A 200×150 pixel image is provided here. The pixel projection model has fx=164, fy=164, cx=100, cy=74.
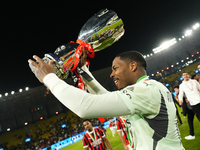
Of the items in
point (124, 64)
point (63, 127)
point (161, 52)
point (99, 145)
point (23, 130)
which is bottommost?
point (99, 145)

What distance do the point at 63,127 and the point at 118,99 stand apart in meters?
32.2

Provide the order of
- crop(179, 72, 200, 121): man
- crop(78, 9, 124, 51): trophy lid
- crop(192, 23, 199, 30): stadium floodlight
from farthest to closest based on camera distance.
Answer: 1. crop(192, 23, 199, 30): stadium floodlight
2. crop(179, 72, 200, 121): man
3. crop(78, 9, 124, 51): trophy lid

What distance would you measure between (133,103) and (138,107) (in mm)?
53

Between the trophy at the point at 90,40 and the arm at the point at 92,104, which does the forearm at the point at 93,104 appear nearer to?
the arm at the point at 92,104

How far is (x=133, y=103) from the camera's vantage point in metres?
1.07

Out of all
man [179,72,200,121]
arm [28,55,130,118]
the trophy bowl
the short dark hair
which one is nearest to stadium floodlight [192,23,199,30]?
man [179,72,200,121]

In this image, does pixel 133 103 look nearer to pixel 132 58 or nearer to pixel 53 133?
pixel 132 58

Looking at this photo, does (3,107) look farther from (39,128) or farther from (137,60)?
(137,60)

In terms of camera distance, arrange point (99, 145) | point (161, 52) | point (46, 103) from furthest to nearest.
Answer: point (161, 52), point (46, 103), point (99, 145)

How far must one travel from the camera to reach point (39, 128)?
31422mm

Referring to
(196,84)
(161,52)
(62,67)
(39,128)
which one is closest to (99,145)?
(196,84)

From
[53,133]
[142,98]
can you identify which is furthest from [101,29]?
[53,133]

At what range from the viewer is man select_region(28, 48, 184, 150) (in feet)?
3.36

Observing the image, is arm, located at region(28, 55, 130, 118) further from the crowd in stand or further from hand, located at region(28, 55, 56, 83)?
the crowd in stand
